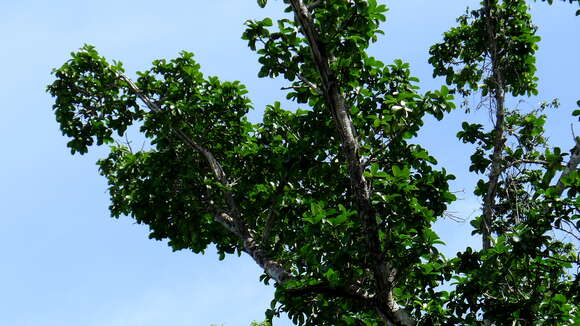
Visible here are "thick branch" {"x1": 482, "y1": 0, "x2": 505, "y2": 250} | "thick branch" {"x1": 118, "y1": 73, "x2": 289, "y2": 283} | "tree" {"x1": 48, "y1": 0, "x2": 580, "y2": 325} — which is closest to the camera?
"tree" {"x1": 48, "y1": 0, "x2": 580, "y2": 325}

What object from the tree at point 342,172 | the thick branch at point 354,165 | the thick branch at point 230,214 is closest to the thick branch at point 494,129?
the tree at point 342,172

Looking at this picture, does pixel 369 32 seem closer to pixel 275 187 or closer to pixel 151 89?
pixel 275 187

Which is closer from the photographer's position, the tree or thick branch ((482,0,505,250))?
the tree

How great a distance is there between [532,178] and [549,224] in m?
5.57

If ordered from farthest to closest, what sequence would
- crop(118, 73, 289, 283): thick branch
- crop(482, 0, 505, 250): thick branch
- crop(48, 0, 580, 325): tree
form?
crop(118, 73, 289, 283): thick branch, crop(482, 0, 505, 250): thick branch, crop(48, 0, 580, 325): tree

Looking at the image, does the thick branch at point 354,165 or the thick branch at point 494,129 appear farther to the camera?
the thick branch at point 494,129

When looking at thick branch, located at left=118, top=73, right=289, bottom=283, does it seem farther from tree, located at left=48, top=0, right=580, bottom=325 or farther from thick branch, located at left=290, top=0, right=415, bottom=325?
thick branch, located at left=290, top=0, right=415, bottom=325

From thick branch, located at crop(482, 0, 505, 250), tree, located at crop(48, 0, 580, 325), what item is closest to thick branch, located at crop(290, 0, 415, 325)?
tree, located at crop(48, 0, 580, 325)

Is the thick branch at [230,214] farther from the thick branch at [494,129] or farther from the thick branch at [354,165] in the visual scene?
the thick branch at [494,129]

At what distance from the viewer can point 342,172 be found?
10117 mm

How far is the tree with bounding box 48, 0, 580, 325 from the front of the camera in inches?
323

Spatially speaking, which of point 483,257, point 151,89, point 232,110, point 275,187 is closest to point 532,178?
point 483,257

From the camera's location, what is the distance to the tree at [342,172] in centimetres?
820

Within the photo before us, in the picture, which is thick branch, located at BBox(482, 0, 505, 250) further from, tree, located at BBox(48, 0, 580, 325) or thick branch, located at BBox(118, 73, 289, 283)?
thick branch, located at BBox(118, 73, 289, 283)
